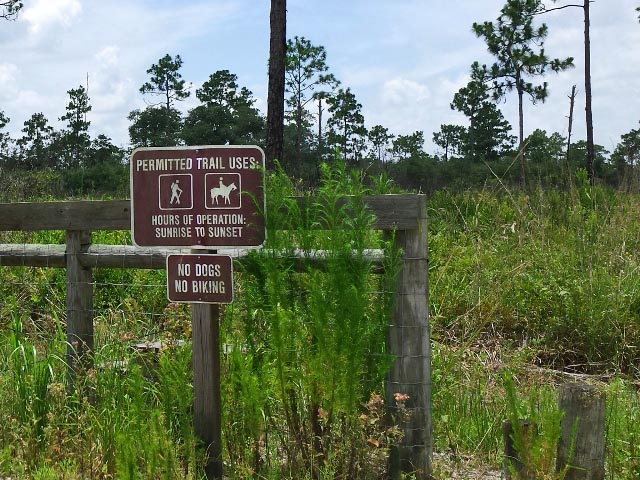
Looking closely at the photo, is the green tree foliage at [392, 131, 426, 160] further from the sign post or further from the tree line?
the sign post

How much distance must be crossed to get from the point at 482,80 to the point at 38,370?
30742mm

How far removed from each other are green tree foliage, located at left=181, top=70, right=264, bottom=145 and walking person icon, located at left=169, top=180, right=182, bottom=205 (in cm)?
4581

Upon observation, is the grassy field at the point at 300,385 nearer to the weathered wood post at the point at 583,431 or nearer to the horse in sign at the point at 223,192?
the weathered wood post at the point at 583,431

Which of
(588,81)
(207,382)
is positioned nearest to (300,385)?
(207,382)

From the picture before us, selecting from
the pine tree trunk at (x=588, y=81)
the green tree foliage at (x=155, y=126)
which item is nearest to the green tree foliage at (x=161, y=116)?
the green tree foliage at (x=155, y=126)

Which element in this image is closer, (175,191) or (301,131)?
(175,191)

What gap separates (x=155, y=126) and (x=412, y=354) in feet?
178

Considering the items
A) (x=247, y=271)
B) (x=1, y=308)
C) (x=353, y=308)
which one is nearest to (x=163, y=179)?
(x=247, y=271)

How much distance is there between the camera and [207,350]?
12.8 ft

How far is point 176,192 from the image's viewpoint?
3852 mm

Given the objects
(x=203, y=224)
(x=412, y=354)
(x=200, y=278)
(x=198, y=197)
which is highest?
(x=198, y=197)

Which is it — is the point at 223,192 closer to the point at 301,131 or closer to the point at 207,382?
the point at 207,382

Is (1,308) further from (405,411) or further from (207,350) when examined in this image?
(405,411)

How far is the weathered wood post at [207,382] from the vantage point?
3846 millimetres
